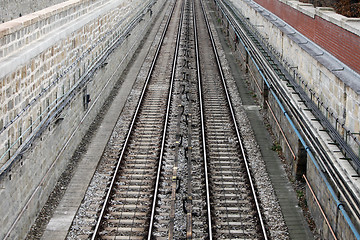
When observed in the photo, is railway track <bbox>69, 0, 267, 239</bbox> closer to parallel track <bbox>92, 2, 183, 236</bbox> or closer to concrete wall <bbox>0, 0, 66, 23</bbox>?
parallel track <bbox>92, 2, 183, 236</bbox>

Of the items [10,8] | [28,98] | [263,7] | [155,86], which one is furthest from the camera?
[263,7]

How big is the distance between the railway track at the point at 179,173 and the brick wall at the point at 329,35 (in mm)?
4798

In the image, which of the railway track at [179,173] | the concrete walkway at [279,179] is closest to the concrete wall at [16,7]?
the railway track at [179,173]

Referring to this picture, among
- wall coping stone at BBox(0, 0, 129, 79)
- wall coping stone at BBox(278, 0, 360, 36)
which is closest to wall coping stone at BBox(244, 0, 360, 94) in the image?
wall coping stone at BBox(278, 0, 360, 36)

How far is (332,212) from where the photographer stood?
1233 cm

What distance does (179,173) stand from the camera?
53.7 ft

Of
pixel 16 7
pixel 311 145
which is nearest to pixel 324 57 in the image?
pixel 311 145

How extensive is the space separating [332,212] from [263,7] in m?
21.4

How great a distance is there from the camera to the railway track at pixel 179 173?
13312mm

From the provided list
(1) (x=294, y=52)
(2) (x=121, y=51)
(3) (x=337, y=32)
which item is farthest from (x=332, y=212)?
(2) (x=121, y=51)

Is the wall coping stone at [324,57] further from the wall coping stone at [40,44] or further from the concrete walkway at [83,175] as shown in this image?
the wall coping stone at [40,44]

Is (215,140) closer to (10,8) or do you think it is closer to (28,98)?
(28,98)

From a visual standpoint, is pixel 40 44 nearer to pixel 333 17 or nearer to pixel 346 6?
pixel 333 17

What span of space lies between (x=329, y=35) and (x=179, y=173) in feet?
22.4
